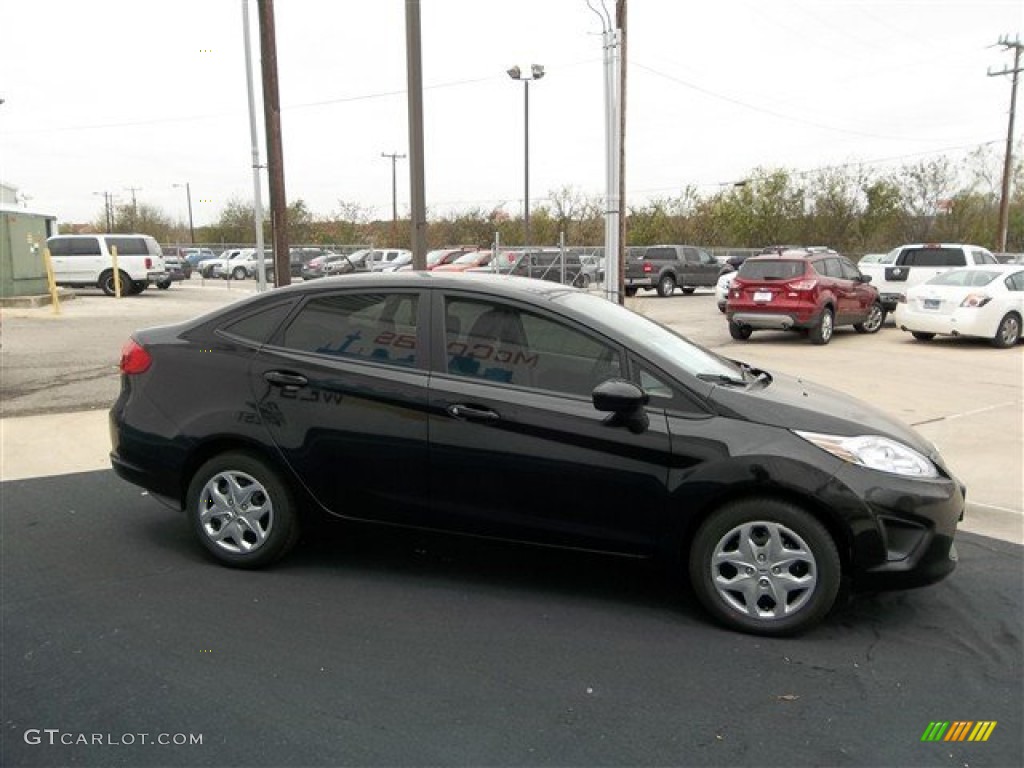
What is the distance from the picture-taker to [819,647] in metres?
3.54

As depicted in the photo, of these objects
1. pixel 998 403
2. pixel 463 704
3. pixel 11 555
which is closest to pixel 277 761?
pixel 463 704

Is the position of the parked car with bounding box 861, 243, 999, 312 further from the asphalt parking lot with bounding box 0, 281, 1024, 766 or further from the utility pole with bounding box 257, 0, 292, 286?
the asphalt parking lot with bounding box 0, 281, 1024, 766

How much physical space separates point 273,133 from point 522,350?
11.7 metres

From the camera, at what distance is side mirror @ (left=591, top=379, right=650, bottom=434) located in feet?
11.7

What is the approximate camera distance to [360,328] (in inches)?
166

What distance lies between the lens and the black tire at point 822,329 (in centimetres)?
1473

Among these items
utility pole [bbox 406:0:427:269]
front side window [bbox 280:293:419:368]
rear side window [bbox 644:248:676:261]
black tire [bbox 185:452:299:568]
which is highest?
utility pole [bbox 406:0:427:269]

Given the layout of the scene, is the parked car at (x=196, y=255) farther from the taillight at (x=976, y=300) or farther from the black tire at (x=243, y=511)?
the black tire at (x=243, y=511)

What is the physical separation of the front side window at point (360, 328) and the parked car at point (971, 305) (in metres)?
13.3

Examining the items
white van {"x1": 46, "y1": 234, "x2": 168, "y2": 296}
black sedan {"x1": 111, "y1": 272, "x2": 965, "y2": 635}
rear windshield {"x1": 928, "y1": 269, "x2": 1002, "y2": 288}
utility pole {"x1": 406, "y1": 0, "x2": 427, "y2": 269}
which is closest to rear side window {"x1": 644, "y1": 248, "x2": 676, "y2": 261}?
rear windshield {"x1": 928, "y1": 269, "x2": 1002, "y2": 288}

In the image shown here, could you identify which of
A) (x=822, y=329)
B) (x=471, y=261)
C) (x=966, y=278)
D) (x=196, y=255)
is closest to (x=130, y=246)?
(x=471, y=261)

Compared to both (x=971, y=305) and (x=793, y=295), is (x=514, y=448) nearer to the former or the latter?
(x=793, y=295)

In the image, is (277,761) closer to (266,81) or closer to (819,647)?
(819,647)

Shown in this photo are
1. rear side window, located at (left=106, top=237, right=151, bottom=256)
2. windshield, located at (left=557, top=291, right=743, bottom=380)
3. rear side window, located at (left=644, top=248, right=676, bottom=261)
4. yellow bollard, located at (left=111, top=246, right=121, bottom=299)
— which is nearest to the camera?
windshield, located at (left=557, top=291, right=743, bottom=380)
